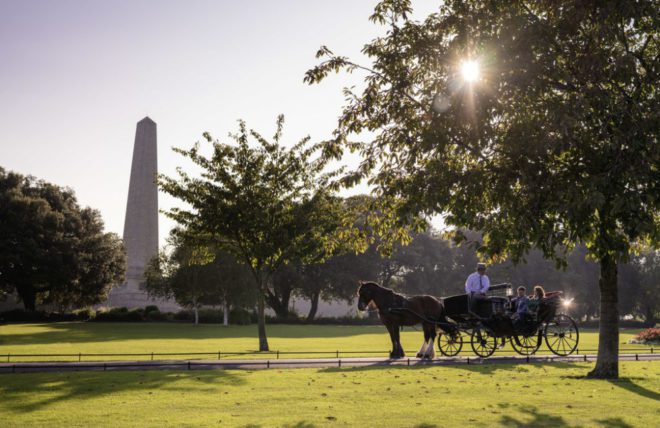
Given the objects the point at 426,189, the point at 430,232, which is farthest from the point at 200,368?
the point at 430,232

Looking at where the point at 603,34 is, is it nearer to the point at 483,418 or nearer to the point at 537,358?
the point at 483,418

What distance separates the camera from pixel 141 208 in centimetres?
6800

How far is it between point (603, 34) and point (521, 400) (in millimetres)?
7089

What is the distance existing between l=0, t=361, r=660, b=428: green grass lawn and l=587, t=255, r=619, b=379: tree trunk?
1.64 ft

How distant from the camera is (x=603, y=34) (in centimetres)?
1245

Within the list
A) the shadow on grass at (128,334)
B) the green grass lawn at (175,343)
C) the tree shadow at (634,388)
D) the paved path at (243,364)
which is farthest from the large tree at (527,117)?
the shadow on grass at (128,334)

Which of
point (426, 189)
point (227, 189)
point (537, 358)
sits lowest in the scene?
point (537, 358)

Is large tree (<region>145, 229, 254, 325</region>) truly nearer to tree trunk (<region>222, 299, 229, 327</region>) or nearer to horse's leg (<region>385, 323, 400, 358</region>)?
tree trunk (<region>222, 299, 229, 327</region>)

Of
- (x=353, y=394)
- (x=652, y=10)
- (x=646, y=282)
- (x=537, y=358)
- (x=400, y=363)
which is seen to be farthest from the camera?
(x=646, y=282)

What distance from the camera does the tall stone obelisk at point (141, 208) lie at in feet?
220

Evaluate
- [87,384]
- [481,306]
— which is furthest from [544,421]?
[481,306]

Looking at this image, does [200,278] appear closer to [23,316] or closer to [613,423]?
[23,316]

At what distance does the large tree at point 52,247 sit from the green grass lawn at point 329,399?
47.1 meters

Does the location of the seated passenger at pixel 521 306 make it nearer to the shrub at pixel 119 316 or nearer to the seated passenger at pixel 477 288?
the seated passenger at pixel 477 288
